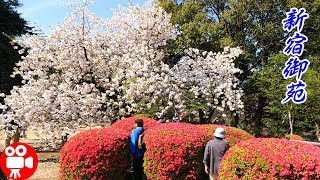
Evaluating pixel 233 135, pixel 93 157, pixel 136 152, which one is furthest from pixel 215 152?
pixel 93 157

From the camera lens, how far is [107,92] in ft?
52.2

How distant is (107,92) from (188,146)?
7515 mm

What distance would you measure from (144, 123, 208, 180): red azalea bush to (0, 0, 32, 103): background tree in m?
15.1

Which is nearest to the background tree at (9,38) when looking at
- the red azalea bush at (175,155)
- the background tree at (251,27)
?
the background tree at (251,27)

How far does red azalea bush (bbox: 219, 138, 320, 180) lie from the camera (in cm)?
623

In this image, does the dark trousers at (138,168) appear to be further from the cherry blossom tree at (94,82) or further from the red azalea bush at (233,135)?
the cherry blossom tree at (94,82)

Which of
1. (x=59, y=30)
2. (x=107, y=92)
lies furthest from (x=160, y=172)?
(x=59, y=30)

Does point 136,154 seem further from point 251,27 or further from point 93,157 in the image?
point 251,27

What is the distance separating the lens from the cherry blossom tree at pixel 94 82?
15305mm

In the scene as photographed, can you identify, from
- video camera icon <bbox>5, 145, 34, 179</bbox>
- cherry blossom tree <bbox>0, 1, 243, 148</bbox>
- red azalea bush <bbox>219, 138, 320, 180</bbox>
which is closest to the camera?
video camera icon <bbox>5, 145, 34, 179</bbox>

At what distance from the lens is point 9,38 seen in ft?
81.7

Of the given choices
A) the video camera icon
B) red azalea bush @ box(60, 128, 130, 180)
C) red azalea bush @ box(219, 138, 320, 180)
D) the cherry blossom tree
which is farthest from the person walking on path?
the cherry blossom tree

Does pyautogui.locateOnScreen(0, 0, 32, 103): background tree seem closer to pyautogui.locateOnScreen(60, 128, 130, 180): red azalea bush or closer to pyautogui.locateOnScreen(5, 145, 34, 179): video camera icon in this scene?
pyautogui.locateOnScreen(60, 128, 130, 180): red azalea bush

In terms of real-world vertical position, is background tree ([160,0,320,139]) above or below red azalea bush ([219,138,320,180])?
above
